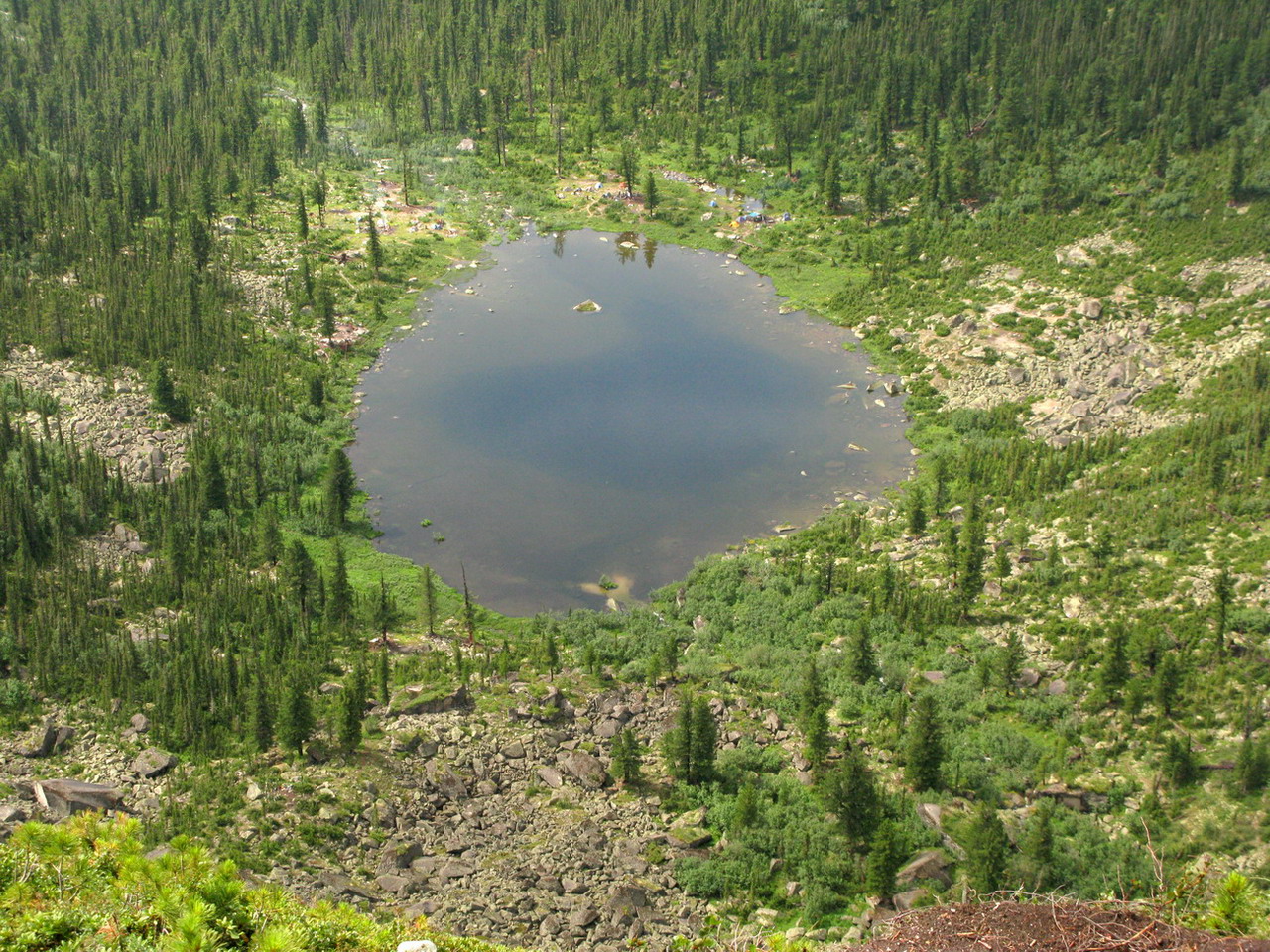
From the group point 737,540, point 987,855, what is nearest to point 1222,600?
point 987,855

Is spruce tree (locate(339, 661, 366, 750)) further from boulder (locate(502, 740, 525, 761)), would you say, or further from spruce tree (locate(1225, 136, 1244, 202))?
spruce tree (locate(1225, 136, 1244, 202))

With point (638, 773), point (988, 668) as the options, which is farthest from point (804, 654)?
point (638, 773)

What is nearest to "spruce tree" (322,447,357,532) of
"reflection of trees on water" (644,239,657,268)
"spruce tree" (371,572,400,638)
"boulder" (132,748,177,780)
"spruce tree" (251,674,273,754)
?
→ "spruce tree" (371,572,400,638)

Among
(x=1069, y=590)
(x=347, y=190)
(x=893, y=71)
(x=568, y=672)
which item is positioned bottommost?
(x=568, y=672)

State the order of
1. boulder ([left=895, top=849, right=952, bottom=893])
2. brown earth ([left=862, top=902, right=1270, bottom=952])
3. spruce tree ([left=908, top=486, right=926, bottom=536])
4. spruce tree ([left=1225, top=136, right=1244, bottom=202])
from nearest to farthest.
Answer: brown earth ([left=862, top=902, right=1270, bottom=952]), boulder ([left=895, top=849, right=952, bottom=893]), spruce tree ([left=908, top=486, right=926, bottom=536]), spruce tree ([left=1225, top=136, right=1244, bottom=202])

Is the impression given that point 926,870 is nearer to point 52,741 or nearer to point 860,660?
point 860,660

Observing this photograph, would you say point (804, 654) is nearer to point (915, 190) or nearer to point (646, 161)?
point (915, 190)
